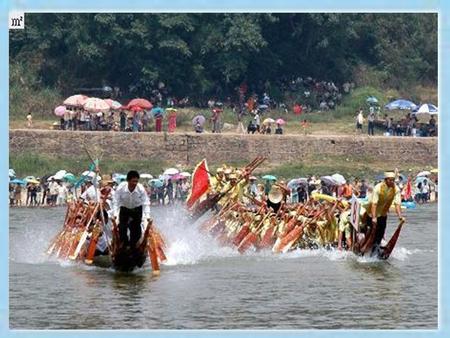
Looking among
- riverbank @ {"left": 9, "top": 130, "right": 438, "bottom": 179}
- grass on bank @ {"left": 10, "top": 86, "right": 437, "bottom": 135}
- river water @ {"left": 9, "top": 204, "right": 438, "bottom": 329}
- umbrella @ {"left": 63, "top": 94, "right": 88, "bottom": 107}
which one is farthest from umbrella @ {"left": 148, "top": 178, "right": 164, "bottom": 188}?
river water @ {"left": 9, "top": 204, "right": 438, "bottom": 329}

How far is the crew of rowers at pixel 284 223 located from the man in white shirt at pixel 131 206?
4.47 meters

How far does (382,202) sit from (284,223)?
3606mm

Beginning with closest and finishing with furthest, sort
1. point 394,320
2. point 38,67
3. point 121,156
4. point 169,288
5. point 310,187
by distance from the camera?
point 394,320
point 169,288
point 310,187
point 121,156
point 38,67

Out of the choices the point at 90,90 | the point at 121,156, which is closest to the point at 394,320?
the point at 121,156

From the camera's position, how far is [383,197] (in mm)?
31953

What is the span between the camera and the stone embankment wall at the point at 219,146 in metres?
55.9

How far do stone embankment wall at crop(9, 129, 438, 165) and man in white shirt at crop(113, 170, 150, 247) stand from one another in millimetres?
25505

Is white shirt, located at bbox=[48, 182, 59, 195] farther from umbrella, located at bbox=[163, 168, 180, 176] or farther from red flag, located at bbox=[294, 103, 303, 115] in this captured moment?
red flag, located at bbox=[294, 103, 303, 115]

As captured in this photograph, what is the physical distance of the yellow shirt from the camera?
104 feet

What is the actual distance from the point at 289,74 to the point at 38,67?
7.10 meters

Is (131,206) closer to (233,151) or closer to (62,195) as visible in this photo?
(62,195)

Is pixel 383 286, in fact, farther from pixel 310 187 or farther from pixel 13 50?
pixel 13 50

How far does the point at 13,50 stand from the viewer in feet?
197

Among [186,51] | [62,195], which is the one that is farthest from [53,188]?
[186,51]
